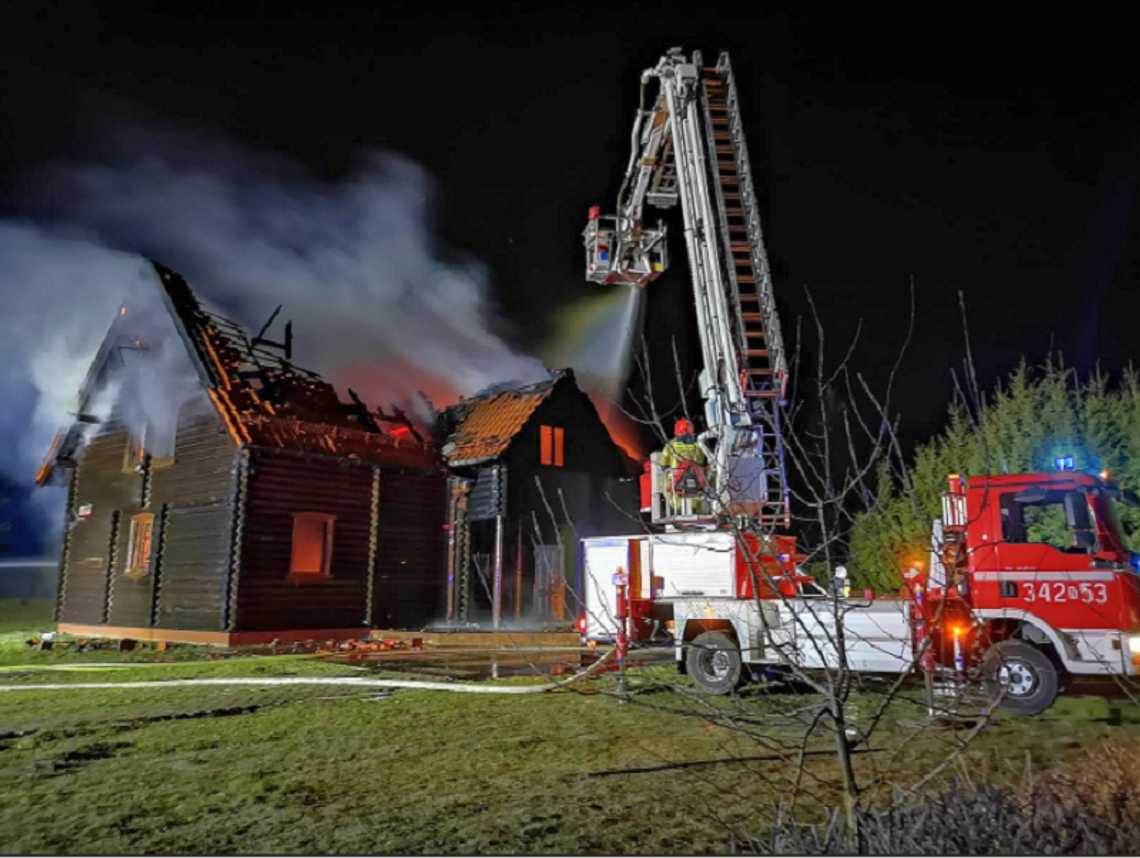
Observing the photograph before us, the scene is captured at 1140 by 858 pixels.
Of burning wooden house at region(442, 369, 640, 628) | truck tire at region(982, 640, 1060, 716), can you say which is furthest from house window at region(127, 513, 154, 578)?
truck tire at region(982, 640, 1060, 716)

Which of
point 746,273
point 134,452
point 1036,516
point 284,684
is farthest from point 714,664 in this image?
point 134,452

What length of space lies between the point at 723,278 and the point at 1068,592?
7004 mm

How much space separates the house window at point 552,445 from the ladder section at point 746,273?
10126 mm

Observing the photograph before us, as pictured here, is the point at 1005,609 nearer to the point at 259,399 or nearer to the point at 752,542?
the point at 752,542

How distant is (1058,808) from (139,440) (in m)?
22.2

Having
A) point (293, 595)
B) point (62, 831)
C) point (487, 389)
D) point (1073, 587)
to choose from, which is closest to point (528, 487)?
point (487, 389)

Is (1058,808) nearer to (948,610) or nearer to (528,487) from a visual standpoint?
(948,610)

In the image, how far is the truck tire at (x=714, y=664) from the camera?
33.7 feet

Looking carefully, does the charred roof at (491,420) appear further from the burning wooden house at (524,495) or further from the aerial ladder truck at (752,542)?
the aerial ladder truck at (752,542)

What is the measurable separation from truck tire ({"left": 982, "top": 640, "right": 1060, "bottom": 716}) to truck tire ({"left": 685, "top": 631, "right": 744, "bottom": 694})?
116 inches

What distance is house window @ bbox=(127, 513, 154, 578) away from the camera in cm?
2069

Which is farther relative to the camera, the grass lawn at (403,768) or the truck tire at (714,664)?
the truck tire at (714,664)

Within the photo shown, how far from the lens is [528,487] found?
77.0ft

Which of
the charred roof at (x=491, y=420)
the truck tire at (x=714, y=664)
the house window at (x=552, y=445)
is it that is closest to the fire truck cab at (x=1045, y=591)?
the truck tire at (x=714, y=664)
